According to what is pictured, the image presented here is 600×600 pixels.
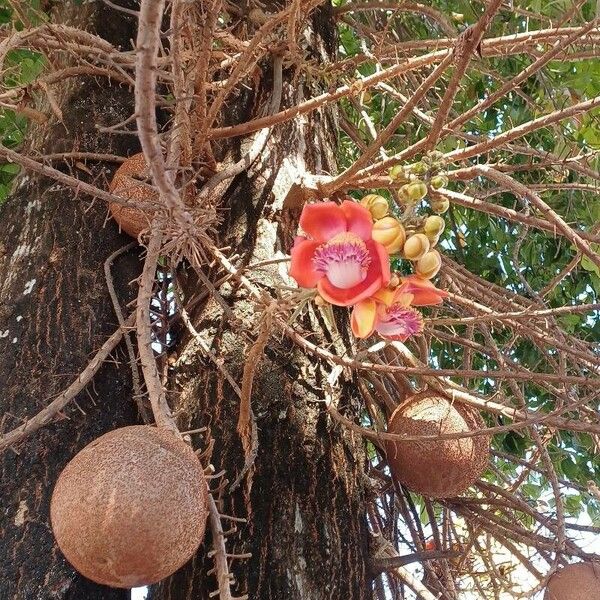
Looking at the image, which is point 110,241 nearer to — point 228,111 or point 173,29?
point 228,111

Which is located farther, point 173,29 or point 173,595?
point 173,595

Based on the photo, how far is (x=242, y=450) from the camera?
175 centimetres

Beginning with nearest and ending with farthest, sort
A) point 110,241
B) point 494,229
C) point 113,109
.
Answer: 1. point 110,241
2. point 113,109
3. point 494,229

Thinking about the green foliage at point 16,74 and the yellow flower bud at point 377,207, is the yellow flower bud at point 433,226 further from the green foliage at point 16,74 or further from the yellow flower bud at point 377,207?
the green foliage at point 16,74

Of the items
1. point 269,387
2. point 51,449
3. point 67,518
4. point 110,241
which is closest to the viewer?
point 67,518

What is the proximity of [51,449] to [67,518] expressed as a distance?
51cm

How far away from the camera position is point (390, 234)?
1.29 m

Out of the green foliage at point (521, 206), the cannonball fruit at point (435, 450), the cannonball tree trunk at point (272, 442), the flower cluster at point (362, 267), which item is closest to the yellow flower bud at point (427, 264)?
the flower cluster at point (362, 267)

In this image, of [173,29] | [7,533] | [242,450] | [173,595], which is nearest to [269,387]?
[242,450]

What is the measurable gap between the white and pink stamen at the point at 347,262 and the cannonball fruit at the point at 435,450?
2.14 ft

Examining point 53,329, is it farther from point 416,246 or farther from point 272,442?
point 416,246

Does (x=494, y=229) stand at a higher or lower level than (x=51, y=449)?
lower

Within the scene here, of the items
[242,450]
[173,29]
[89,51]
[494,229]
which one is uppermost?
[173,29]

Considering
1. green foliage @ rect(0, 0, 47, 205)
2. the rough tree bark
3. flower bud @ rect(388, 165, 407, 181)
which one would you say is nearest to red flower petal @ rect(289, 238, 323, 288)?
flower bud @ rect(388, 165, 407, 181)
